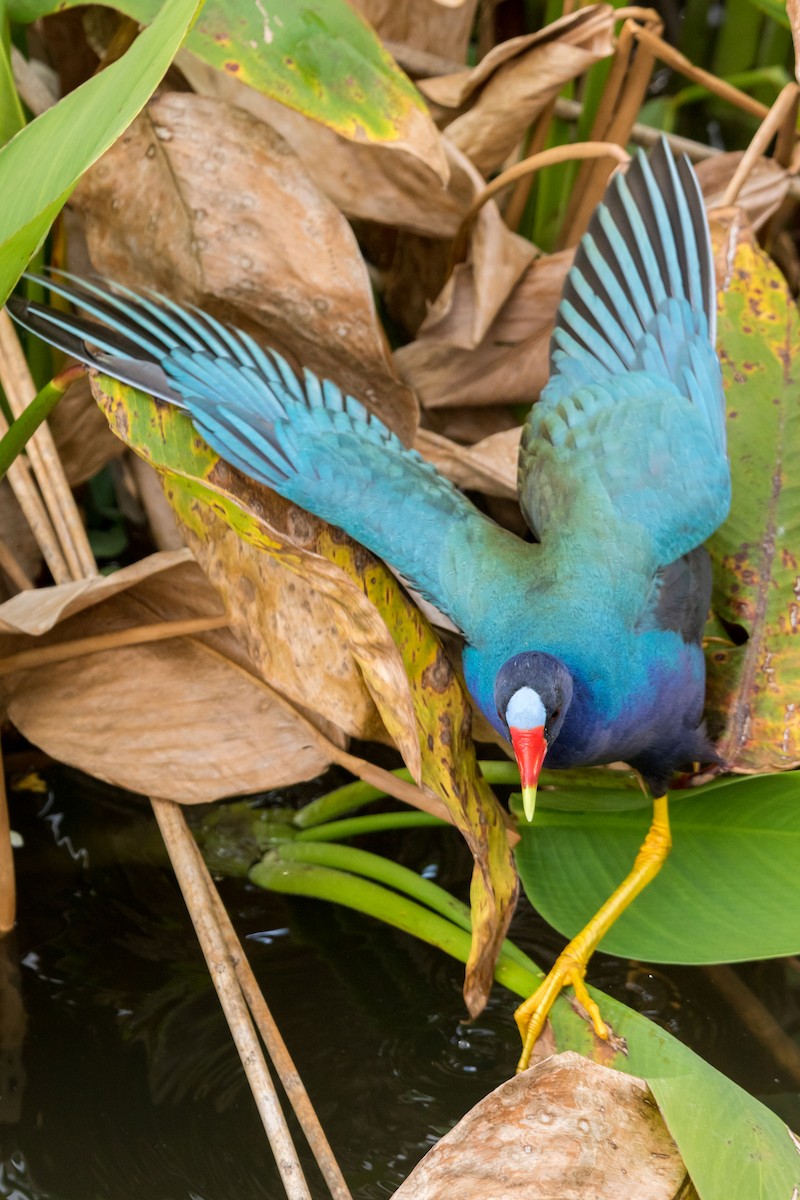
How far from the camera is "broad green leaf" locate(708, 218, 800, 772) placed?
123 centimetres

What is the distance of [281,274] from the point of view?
1.51 m

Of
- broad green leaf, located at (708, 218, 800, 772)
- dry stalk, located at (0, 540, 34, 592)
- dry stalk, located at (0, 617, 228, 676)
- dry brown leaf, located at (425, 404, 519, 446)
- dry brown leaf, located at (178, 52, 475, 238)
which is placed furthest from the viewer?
dry brown leaf, located at (425, 404, 519, 446)

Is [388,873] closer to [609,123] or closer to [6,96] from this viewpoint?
[6,96]

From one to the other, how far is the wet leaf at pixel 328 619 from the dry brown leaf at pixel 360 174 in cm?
57

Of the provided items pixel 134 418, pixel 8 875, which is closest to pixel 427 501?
pixel 134 418

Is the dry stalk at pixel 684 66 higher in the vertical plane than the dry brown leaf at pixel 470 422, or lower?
higher

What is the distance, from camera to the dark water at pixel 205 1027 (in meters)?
1.15

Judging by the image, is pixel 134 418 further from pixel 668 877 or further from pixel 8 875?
pixel 668 877

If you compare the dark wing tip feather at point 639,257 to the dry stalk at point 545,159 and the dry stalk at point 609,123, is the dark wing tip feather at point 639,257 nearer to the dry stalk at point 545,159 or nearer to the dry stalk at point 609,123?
the dry stalk at point 545,159

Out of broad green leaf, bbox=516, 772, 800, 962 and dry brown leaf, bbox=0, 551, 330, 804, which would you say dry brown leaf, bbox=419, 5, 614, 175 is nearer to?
dry brown leaf, bbox=0, 551, 330, 804

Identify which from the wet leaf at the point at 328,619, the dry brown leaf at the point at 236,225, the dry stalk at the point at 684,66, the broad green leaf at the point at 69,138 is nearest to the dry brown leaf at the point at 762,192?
the dry stalk at the point at 684,66

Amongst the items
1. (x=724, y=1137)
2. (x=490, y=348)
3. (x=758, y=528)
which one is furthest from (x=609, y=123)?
(x=724, y=1137)

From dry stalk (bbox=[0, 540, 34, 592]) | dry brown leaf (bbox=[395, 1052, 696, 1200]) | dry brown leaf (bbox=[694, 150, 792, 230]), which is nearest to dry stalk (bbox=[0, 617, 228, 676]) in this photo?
dry stalk (bbox=[0, 540, 34, 592])

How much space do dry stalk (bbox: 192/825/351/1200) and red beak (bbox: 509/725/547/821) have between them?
11.9 inches
